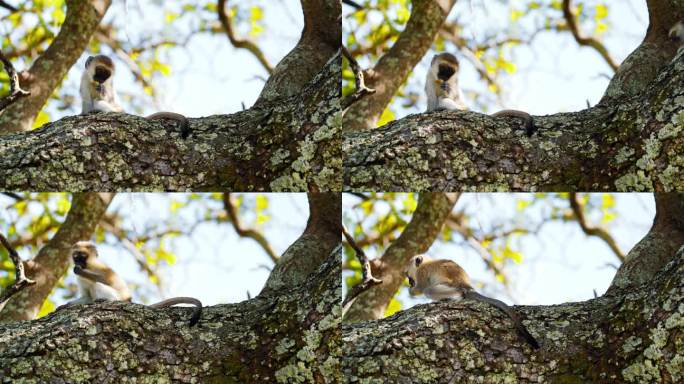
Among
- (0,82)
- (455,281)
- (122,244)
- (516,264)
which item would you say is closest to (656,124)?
(516,264)

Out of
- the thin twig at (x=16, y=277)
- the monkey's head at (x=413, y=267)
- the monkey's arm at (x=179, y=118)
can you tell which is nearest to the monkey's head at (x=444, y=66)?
the monkey's head at (x=413, y=267)

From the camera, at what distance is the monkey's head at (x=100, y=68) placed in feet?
14.5

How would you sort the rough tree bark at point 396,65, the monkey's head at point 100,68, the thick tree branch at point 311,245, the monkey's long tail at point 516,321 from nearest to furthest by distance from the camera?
1. the monkey's long tail at point 516,321
2. the thick tree branch at point 311,245
3. the monkey's head at point 100,68
4. the rough tree bark at point 396,65

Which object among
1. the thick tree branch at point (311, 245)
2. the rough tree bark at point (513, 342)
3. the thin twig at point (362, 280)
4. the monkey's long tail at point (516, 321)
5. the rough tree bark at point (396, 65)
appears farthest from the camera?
the rough tree bark at point (396, 65)

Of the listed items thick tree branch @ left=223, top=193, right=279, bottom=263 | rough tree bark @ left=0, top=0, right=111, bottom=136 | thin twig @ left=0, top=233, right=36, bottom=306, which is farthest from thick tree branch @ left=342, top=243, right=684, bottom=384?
rough tree bark @ left=0, top=0, right=111, bottom=136

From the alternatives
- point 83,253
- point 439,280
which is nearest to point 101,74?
point 83,253

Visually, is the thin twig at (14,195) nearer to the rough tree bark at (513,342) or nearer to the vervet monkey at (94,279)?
the vervet monkey at (94,279)

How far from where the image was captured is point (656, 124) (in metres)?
4.19

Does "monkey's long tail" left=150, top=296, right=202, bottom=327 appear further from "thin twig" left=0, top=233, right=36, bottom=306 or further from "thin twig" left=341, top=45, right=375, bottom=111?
"thin twig" left=341, top=45, right=375, bottom=111

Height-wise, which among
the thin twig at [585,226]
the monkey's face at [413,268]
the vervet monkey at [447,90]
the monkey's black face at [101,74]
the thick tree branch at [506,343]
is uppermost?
the monkey's black face at [101,74]

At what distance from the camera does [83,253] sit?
4.53m

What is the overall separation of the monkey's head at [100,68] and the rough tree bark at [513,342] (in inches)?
68.8

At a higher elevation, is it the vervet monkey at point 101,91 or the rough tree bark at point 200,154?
the vervet monkey at point 101,91

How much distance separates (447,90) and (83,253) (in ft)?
6.75
